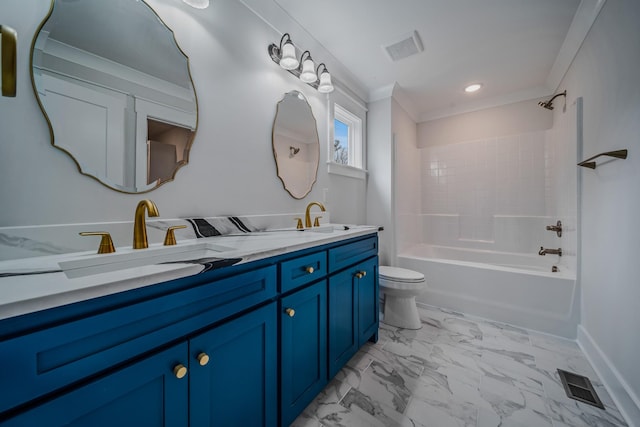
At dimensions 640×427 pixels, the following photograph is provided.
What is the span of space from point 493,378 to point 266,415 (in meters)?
1.42

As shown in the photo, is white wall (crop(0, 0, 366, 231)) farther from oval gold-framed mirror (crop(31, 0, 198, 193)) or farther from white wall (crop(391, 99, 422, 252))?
white wall (crop(391, 99, 422, 252))

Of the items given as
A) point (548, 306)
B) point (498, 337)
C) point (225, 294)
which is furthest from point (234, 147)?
point (548, 306)

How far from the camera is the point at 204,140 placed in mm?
1323

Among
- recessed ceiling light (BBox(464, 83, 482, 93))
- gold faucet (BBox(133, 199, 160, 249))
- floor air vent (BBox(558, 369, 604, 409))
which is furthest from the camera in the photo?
recessed ceiling light (BBox(464, 83, 482, 93))

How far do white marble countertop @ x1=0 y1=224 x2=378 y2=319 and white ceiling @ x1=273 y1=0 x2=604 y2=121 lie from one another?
165cm

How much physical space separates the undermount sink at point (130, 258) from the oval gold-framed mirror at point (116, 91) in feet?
1.03

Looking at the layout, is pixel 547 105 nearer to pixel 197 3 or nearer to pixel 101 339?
pixel 197 3

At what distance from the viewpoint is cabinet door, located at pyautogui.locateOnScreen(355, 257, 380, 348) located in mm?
1664

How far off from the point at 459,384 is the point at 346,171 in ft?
6.05

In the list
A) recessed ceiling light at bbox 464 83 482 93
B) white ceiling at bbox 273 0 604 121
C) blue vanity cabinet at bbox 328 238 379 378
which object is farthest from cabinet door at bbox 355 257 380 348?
recessed ceiling light at bbox 464 83 482 93

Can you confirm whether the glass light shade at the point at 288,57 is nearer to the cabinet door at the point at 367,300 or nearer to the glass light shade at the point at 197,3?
the glass light shade at the point at 197,3

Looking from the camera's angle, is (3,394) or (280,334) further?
(280,334)

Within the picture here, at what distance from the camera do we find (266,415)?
0.97 metres

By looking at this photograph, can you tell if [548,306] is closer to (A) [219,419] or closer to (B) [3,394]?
(A) [219,419]
